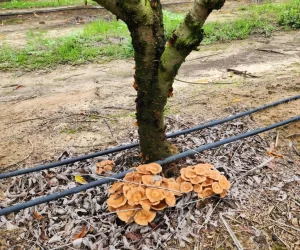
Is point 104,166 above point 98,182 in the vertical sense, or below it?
below

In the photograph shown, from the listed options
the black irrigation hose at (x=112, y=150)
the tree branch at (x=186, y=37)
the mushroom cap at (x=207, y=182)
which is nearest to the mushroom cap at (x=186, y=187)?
the mushroom cap at (x=207, y=182)

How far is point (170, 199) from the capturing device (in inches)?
120

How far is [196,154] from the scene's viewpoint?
159 inches

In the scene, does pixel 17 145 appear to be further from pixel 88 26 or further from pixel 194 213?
pixel 88 26

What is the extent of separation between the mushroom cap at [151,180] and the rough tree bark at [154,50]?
1.53 ft

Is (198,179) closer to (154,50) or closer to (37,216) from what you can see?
(154,50)

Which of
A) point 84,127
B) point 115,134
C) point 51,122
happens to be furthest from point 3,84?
point 115,134

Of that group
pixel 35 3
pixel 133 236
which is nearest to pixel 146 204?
pixel 133 236

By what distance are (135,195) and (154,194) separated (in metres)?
0.16

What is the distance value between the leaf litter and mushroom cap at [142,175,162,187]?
1.12ft

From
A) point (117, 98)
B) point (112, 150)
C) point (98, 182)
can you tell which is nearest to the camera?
point (98, 182)

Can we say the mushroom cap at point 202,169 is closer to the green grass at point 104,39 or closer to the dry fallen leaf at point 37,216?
the dry fallen leaf at point 37,216

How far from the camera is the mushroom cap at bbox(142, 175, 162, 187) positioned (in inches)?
122

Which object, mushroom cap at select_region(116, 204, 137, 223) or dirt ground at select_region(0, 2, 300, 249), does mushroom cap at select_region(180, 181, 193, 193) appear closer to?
mushroom cap at select_region(116, 204, 137, 223)
